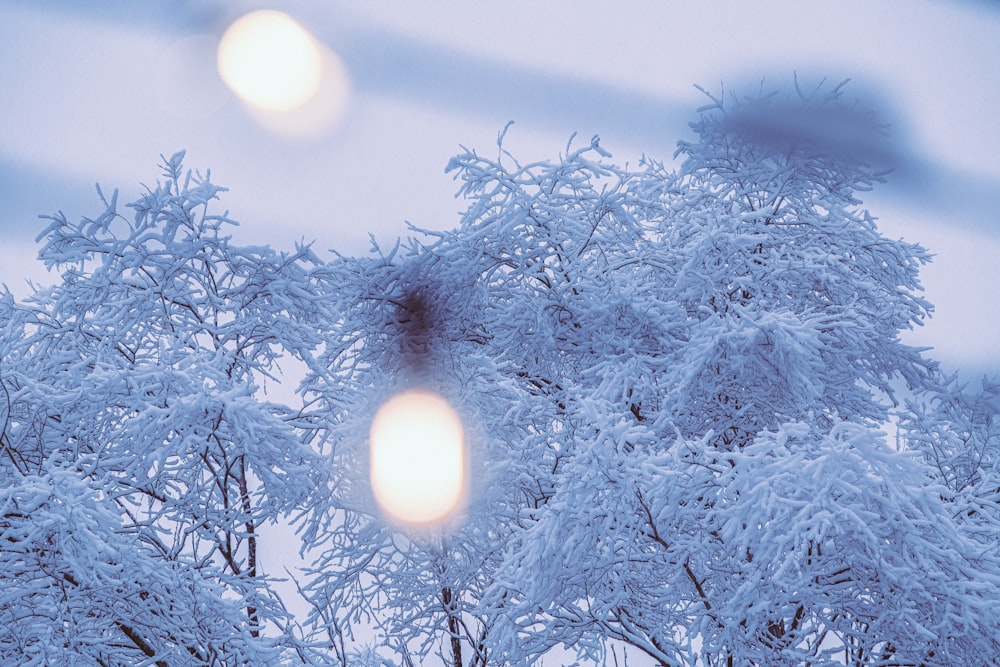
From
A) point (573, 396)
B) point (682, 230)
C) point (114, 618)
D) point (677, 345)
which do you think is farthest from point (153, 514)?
point (682, 230)

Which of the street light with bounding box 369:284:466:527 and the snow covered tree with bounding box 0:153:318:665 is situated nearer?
the snow covered tree with bounding box 0:153:318:665

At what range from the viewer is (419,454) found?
23.4 feet

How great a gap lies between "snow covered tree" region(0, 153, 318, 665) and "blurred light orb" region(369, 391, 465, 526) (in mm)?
659

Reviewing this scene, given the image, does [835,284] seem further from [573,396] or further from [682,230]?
[573,396]

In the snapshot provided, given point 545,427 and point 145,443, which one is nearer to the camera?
point 145,443

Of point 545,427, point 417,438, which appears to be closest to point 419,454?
point 417,438

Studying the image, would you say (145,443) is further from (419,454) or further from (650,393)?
(650,393)

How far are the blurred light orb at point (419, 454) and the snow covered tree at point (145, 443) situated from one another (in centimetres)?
66

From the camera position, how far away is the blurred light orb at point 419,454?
723 centimetres

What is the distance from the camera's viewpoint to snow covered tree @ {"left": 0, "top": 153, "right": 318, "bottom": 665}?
5734 mm

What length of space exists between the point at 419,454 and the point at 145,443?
2.04 meters

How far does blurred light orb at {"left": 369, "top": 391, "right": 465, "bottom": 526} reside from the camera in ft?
23.7

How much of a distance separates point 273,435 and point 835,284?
484 cm

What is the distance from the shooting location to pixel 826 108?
8.11 metres
